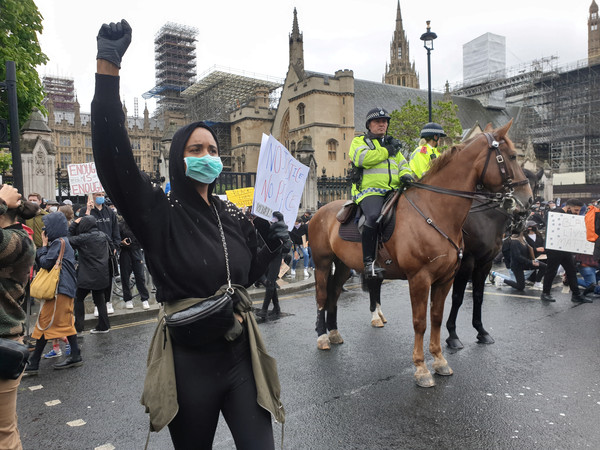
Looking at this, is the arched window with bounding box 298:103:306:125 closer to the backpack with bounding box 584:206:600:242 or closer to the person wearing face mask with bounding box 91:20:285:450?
the backpack with bounding box 584:206:600:242

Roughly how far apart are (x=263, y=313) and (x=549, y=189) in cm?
4102

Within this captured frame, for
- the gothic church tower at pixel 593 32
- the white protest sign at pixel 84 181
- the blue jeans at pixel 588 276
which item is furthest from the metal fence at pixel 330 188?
the gothic church tower at pixel 593 32

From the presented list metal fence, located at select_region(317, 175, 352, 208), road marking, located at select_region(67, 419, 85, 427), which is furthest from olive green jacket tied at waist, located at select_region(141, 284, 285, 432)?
metal fence, located at select_region(317, 175, 352, 208)

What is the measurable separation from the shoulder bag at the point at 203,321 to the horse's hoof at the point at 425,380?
3346mm

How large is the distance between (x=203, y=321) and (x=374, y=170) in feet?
12.9

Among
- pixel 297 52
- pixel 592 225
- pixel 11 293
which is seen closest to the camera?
pixel 11 293

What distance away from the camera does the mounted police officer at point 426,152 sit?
654 cm

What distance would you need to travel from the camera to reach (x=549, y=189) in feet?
137

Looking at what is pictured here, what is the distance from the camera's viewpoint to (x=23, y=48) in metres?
16.5

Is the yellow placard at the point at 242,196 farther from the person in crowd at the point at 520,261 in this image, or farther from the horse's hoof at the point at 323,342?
the person in crowd at the point at 520,261

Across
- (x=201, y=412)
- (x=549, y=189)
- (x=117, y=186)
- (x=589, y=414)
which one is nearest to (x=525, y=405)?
(x=589, y=414)

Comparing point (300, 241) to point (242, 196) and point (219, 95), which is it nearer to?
point (242, 196)

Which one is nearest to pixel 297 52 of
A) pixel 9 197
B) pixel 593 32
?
pixel 593 32

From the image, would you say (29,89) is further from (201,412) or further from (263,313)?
(201,412)
